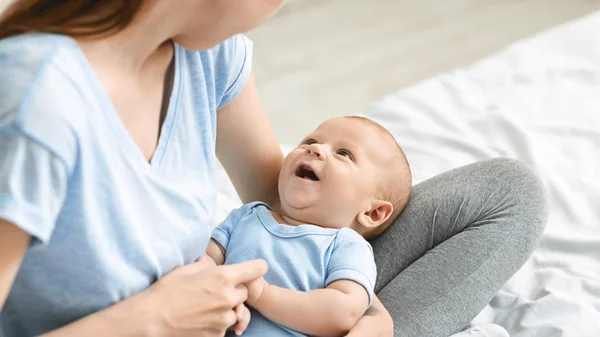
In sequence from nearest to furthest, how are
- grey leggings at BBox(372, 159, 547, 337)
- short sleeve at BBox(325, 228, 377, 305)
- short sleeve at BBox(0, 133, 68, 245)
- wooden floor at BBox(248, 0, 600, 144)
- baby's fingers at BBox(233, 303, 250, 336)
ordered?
short sleeve at BBox(0, 133, 68, 245) < baby's fingers at BBox(233, 303, 250, 336) < short sleeve at BBox(325, 228, 377, 305) < grey leggings at BBox(372, 159, 547, 337) < wooden floor at BBox(248, 0, 600, 144)

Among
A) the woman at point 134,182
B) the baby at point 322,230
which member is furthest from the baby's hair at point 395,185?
the woman at point 134,182

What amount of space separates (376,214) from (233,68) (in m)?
0.36

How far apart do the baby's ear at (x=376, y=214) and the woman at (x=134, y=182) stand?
0.10 metres

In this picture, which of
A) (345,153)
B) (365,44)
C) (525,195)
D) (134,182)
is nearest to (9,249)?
(134,182)

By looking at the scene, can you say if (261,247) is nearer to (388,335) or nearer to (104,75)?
(388,335)

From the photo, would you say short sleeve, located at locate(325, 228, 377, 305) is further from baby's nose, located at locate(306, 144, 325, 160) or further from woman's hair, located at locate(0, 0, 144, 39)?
woman's hair, located at locate(0, 0, 144, 39)

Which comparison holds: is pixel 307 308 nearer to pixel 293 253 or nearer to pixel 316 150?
pixel 293 253

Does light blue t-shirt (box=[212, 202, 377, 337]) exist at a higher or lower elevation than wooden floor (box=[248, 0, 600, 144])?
higher

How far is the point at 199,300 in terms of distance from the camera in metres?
0.91

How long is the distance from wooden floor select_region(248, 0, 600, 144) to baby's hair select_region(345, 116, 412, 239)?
1.24m

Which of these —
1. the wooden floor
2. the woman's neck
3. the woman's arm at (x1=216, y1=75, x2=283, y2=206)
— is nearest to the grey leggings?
the woman's arm at (x1=216, y1=75, x2=283, y2=206)

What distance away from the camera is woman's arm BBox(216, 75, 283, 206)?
1.21 m

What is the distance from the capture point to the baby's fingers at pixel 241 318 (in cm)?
97

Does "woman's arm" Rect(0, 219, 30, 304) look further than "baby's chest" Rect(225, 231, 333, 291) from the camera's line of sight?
No
